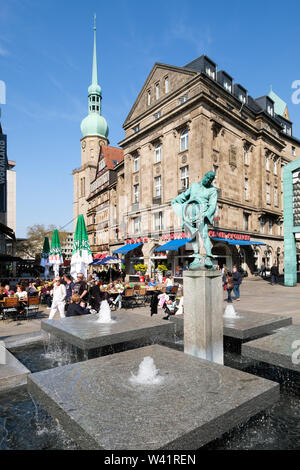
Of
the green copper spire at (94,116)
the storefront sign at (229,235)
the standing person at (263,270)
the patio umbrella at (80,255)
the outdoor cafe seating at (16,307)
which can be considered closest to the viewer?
the outdoor cafe seating at (16,307)

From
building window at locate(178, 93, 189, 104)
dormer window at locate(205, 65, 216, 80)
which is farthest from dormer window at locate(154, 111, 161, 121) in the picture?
dormer window at locate(205, 65, 216, 80)

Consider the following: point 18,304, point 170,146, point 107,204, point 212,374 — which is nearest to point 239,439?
point 212,374

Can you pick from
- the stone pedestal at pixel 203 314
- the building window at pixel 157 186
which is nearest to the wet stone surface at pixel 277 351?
the stone pedestal at pixel 203 314

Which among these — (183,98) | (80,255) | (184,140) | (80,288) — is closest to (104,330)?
(80,288)

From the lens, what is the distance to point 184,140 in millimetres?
26688

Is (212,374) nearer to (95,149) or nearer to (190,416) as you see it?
(190,416)

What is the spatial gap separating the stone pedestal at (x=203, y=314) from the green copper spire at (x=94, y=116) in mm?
63220

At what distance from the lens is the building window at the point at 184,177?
2616cm

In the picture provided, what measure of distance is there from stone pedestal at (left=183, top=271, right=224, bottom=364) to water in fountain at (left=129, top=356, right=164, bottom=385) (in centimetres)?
173

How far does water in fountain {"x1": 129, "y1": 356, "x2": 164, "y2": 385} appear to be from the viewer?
132 inches

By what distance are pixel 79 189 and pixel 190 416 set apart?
65.5m

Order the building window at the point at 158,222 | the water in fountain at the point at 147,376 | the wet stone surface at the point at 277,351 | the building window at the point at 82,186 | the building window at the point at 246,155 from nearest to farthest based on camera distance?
1. the water in fountain at the point at 147,376
2. the wet stone surface at the point at 277,351
3. the building window at the point at 158,222
4. the building window at the point at 246,155
5. the building window at the point at 82,186

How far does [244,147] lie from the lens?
3048 cm

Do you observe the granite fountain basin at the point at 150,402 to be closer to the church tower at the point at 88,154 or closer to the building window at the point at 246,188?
the building window at the point at 246,188
